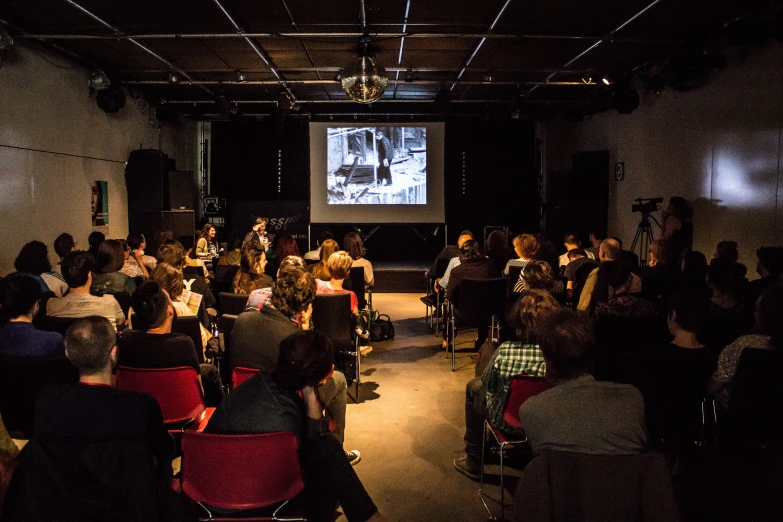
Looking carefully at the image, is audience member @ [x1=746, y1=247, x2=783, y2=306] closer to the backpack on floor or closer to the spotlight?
the backpack on floor

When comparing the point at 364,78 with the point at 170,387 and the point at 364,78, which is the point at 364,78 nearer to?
the point at 364,78

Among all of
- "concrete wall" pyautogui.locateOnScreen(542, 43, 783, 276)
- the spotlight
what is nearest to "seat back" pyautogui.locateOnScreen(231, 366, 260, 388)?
"concrete wall" pyautogui.locateOnScreen(542, 43, 783, 276)

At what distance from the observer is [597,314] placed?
422 centimetres

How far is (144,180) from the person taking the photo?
35.7ft

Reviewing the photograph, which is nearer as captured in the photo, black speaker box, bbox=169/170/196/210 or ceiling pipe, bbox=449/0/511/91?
ceiling pipe, bbox=449/0/511/91

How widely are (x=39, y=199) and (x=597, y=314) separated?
7.22m

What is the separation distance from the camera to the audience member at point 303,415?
2.25 metres

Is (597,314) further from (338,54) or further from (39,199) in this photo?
(39,199)

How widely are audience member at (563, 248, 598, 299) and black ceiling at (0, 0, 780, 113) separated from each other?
2.72 meters

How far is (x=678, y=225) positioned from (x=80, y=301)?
7294 mm

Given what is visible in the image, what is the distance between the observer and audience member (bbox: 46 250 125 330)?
13.8ft

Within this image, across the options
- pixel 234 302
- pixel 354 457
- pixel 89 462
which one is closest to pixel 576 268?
pixel 354 457

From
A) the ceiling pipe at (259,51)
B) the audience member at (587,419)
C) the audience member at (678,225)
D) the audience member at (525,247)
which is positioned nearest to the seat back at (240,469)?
the audience member at (587,419)

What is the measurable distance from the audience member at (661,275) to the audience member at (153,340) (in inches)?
150
